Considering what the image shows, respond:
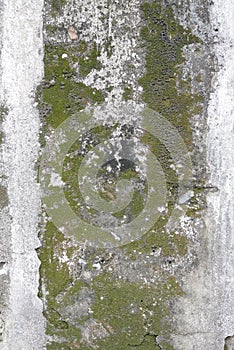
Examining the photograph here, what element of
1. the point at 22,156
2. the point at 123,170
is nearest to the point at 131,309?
the point at 123,170

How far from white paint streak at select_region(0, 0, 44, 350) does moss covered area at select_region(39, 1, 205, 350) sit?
77 millimetres

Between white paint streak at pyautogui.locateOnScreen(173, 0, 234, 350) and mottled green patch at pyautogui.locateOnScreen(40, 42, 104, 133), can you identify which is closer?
white paint streak at pyautogui.locateOnScreen(173, 0, 234, 350)

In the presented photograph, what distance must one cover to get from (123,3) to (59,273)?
179 centimetres

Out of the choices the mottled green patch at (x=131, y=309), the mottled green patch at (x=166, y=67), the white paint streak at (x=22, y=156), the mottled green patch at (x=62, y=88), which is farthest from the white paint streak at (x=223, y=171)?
the white paint streak at (x=22, y=156)

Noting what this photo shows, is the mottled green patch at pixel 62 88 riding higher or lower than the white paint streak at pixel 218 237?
higher

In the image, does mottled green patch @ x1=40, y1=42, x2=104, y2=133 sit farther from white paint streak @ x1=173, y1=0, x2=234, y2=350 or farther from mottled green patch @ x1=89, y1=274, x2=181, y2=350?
mottled green patch @ x1=89, y1=274, x2=181, y2=350

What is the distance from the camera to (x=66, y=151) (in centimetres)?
302

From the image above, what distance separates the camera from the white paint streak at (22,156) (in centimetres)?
300

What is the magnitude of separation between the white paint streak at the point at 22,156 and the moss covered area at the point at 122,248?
0.08m

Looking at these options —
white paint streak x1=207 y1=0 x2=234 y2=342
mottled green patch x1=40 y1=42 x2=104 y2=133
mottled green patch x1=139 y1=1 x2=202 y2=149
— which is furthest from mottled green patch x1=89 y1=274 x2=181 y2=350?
mottled green patch x1=40 y1=42 x2=104 y2=133

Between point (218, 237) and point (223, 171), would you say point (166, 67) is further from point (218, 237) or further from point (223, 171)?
point (218, 237)

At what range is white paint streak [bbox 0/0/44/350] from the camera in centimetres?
Answer: 300

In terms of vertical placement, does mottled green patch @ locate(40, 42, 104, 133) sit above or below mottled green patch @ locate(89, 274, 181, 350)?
above

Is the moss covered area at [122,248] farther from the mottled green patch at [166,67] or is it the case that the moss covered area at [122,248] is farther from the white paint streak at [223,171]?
the white paint streak at [223,171]
